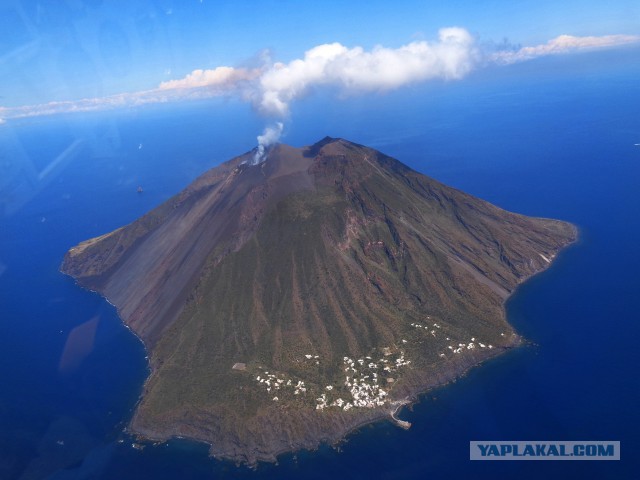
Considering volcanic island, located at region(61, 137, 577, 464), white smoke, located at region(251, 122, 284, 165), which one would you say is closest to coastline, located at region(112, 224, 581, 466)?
volcanic island, located at region(61, 137, 577, 464)

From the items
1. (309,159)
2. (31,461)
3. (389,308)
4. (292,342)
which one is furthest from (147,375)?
(309,159)

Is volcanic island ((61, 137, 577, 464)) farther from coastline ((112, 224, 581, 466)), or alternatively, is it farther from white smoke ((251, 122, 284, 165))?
white smoke ((251, 122, 284, 165))

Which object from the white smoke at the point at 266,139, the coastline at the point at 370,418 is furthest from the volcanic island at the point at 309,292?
the white smoke at the point at 266,139

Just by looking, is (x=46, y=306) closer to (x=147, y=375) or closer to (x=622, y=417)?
(x=147, y=375)

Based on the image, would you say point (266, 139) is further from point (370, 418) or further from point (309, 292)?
point (370, 418)

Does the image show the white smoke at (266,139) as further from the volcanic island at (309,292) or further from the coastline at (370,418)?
the coastline at (370,418)

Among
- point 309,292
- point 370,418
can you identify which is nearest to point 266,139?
point 309,292
